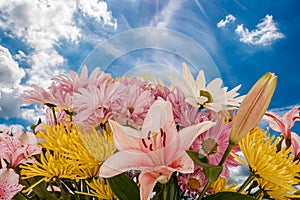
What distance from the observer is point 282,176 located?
1.55ft

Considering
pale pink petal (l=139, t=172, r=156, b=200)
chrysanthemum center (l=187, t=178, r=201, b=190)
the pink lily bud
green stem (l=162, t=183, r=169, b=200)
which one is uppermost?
the pink lily bud

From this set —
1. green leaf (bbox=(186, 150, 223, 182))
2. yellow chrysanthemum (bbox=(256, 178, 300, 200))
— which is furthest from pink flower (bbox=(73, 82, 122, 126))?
yellow chrysanthemum (bbox=(256, 178, 300, 200))

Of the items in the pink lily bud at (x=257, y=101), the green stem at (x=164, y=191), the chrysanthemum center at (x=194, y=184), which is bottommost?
the green stem at (x=164, y=191)

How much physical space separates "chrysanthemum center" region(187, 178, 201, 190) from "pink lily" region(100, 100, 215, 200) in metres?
0.08

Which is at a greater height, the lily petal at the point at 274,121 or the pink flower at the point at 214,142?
the lily petal at the point at 274,121

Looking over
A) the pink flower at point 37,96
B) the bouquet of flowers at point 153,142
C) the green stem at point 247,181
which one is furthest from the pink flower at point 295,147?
the pink flower at point 37,96

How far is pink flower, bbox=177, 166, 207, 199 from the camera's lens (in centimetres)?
49

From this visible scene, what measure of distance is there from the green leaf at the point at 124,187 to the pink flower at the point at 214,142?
0.25 ft

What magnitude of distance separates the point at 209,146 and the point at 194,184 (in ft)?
0.21

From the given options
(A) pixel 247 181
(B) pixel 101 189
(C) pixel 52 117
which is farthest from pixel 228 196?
(C) pixel 52 117

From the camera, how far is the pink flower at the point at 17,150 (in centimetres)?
55

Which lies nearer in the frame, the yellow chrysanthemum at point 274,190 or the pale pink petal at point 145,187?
the pale pink petal at point 145,187

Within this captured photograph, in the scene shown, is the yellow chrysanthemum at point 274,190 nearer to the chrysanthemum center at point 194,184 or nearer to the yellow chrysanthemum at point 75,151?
the chrysanthemum center at point 194,184

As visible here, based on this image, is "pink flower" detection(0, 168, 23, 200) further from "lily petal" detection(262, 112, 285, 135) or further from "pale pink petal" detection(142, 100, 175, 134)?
"lily petal" detection(262, 112, 285, 135)
